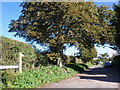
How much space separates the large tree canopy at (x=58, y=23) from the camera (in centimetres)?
1427

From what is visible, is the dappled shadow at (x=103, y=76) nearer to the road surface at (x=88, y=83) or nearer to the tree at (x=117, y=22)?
the road surface at (x=88, y=83)

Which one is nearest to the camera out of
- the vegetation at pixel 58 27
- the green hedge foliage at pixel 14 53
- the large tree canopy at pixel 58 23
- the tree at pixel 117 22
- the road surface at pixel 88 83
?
the green hedge foliage at pixel 14 53

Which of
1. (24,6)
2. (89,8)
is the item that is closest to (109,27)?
(89,8)

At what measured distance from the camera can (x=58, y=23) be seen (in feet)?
48.5

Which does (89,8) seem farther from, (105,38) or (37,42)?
(37,42)

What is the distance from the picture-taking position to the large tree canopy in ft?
46.8

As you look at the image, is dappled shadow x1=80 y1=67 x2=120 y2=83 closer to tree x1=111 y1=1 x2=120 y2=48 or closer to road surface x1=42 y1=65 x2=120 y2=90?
road surface x1=42 y1=65 x2=120 y2=90

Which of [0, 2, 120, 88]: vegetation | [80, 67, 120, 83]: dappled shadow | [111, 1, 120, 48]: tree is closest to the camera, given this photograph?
[0, 2, 120, 88]: vegetation

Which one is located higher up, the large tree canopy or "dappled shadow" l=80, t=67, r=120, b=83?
the large tree canopy

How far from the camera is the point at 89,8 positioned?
1559 cm

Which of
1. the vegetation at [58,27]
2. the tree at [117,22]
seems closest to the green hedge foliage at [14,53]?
the vegetation at [58,27]

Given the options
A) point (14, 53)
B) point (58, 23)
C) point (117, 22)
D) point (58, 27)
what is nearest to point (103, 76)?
point (117, 22)

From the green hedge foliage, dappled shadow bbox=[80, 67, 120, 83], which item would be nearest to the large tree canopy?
dappled shadow bbox=[80, 67, 120, 83]

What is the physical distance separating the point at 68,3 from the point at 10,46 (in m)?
6.15
